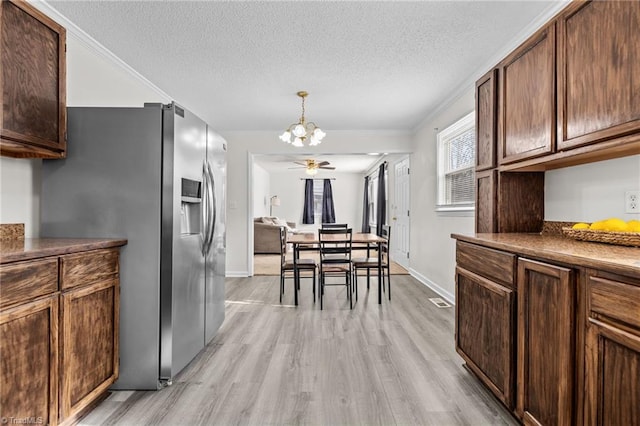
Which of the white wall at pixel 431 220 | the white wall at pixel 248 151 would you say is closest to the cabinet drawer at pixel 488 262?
the white wall at pixel 431 220

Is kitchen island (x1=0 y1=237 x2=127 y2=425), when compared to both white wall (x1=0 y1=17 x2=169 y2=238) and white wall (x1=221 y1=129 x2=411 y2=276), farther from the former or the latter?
white wall (x1=221 y1=129 x2=411 y2=276)

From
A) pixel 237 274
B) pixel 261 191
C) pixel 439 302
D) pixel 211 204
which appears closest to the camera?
pixel 211 204

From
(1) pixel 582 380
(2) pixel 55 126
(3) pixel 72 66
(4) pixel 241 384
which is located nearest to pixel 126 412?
(4) pixel 241 384

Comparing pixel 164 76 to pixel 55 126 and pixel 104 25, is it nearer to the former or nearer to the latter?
pixel 104 25

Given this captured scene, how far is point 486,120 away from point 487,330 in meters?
1.54

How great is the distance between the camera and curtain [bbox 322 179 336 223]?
37.4 feet

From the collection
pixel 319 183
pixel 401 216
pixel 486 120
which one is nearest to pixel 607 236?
pixel 486 120

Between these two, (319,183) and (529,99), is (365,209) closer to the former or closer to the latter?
(319,183)

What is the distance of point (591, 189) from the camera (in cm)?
201

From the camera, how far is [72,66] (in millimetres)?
2602

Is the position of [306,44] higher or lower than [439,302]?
higher

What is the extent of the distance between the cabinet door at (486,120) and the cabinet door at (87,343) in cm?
265

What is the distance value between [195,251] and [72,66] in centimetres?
175

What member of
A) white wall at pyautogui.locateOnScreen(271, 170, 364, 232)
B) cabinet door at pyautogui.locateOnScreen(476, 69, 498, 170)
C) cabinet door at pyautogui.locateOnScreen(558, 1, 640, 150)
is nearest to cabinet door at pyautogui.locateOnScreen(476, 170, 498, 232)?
cabinet door at pyautogui.locateOnScreen(476, 69, 498, 170)
